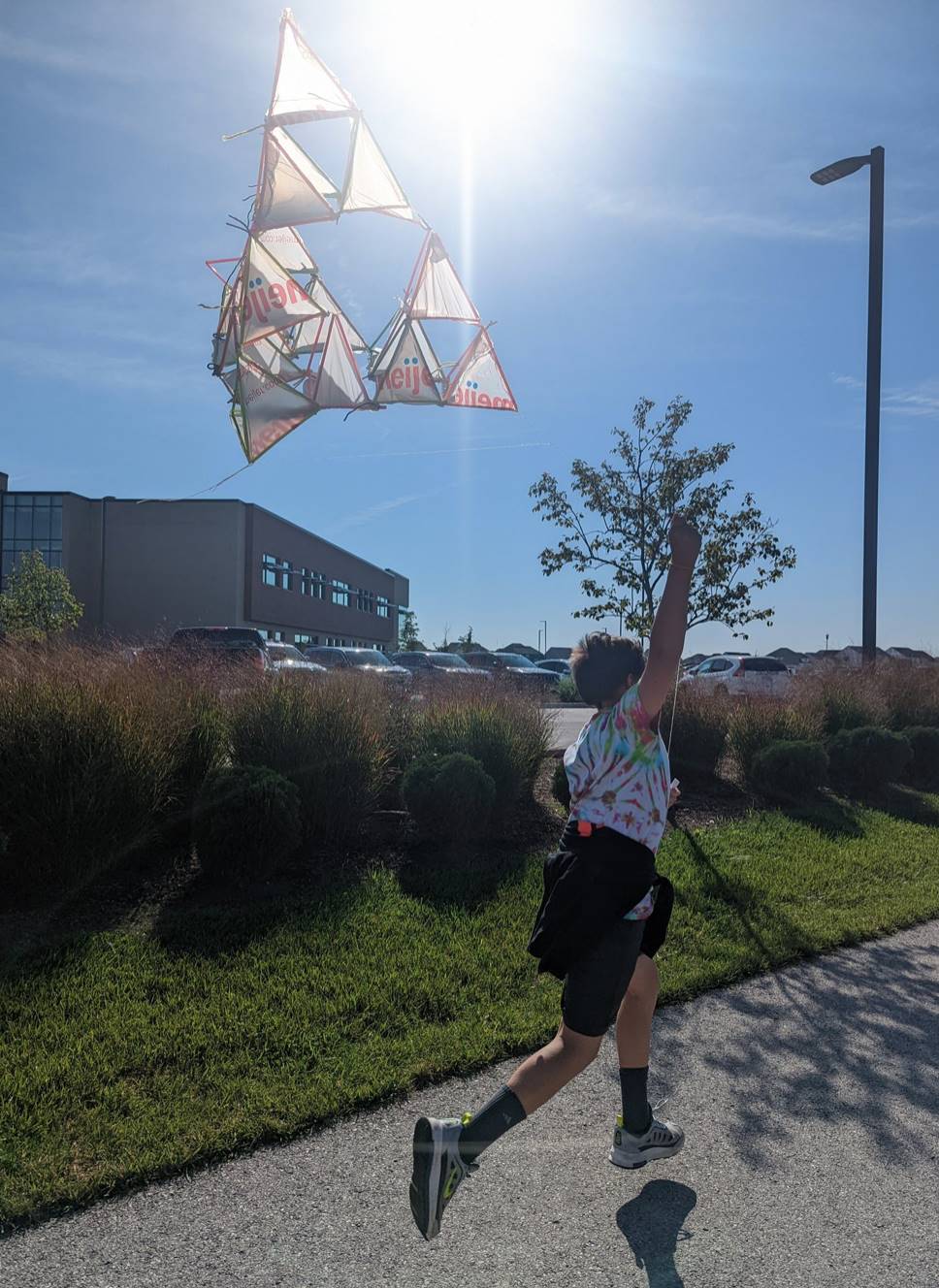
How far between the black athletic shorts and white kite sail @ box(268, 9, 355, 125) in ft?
15.1

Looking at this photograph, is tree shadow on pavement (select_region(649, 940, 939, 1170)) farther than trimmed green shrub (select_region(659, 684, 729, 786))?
No

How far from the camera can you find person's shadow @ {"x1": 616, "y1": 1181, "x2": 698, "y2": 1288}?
271 cm

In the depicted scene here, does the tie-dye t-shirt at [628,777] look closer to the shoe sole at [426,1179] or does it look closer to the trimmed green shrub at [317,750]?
the shoe sole at [426,1179]

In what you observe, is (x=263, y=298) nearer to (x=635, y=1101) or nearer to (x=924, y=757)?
(x=635, y=1101)

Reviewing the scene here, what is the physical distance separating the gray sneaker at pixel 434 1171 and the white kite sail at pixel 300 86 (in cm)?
494

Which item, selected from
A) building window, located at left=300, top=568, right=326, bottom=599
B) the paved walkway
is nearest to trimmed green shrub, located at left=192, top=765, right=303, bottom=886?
the paved walkway

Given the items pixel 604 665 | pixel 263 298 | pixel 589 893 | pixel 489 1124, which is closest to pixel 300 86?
pixel 263 298

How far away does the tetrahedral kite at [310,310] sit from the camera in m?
5.37

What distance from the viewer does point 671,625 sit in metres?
2.99

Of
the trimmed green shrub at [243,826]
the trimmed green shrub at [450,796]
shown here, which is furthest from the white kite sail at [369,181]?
the trimmed green shrub at [450,796]

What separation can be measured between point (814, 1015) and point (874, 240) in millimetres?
10806

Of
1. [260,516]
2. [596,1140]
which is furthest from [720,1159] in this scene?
[260,516]

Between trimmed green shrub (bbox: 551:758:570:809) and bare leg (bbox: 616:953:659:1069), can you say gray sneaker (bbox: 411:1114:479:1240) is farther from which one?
trimmed green shrub (bbox: 551:758:570:809)

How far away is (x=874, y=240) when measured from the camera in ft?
41.0
